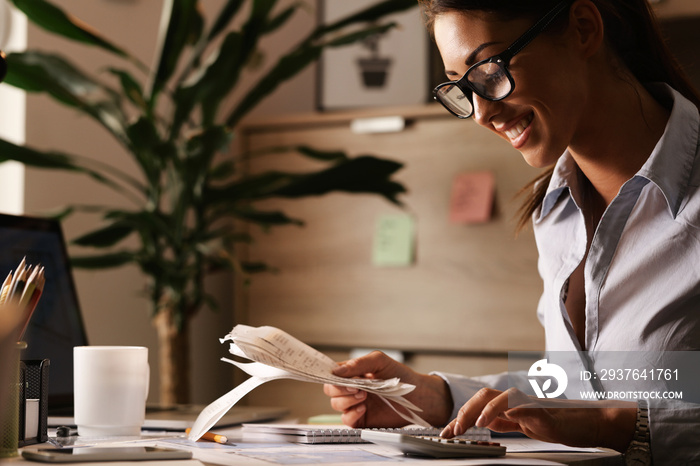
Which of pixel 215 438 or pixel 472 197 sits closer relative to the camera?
pixel 215 438

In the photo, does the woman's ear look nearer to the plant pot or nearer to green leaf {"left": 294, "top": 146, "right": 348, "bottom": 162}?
green leaf {"left": 294, "top": 146, "right": 348, "bottom": 162}

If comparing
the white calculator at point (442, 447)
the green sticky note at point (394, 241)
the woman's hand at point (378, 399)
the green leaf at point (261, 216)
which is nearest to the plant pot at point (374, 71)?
the green sticky note at point (394, 241)

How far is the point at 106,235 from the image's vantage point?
1.75 metres

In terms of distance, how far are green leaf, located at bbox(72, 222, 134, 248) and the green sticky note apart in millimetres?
650

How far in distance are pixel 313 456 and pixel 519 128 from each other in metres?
0.54

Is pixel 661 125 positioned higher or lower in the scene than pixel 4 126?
lower

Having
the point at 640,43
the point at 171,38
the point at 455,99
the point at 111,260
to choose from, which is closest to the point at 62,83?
the point at 171,38

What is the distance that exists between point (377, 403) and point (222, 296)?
145cm

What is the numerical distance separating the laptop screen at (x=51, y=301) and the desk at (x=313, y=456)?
0.26 meters

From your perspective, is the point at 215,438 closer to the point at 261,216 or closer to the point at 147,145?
the point at 147,145

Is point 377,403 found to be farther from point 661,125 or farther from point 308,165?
point 308,165

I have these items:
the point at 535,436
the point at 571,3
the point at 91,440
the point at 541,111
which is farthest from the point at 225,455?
the point at 571,3

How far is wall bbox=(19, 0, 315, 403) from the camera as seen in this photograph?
77.1 inches

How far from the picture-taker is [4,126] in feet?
6.40
